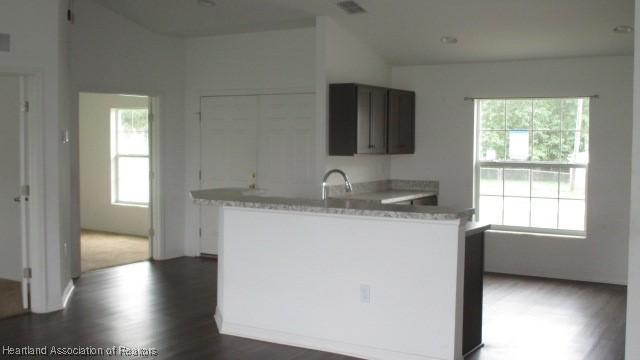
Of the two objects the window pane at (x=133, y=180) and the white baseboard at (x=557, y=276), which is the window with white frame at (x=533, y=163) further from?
the window pane at (x=133, y=180)

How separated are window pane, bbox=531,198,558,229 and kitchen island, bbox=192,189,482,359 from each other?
10.3ft

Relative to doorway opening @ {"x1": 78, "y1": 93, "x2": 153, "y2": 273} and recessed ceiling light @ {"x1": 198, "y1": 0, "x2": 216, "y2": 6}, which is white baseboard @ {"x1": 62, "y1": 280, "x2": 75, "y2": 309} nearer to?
recessed ceiling light @ {"x1": 198, "y1": 0, "x2": 216, "y2": 6}

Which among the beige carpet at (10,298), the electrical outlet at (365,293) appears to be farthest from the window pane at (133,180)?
the electrical outlet at (365,293)

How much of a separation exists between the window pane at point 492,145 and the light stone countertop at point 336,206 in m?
3.23

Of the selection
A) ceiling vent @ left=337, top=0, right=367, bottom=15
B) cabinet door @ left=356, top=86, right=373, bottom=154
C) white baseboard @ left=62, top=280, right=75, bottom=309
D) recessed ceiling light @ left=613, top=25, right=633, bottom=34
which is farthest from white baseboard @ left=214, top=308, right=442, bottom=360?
recessed ceiling light @ left=613, top=25, right=633, bottom=34

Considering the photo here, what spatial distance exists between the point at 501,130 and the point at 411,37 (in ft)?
5.04

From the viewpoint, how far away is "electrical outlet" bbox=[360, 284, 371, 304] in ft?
14.2

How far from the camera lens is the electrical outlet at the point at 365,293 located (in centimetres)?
433

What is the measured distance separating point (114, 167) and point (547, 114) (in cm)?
605

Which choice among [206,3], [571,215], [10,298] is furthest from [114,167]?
[571,215]

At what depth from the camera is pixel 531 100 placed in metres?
7.18

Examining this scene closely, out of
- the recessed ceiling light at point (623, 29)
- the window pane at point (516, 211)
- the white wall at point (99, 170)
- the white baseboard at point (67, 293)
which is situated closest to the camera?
the white baseboard at point (67, 293)

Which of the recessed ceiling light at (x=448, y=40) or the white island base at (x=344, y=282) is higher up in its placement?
the recessed ceiling light at (x=448, y=40)

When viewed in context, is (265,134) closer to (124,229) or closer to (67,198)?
(67,198)
